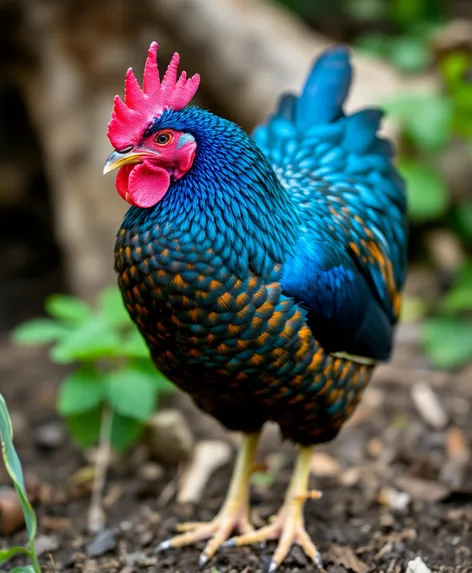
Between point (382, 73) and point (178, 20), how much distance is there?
5.35 feet

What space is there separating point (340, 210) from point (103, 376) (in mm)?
1417

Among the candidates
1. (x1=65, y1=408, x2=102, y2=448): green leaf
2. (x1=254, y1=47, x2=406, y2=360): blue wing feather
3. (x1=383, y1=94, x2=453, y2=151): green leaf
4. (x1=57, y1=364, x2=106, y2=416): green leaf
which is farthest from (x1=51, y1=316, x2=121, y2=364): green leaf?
(x1=383, y1=94, x2=453, y2=151): green leaf

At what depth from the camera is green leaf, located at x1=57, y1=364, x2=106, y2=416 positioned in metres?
3.38

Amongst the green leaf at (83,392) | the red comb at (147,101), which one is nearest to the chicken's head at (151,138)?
the red comb at (147,101)

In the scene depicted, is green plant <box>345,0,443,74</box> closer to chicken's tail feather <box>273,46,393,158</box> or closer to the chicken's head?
chicken's tail feather <box>273,46,393,158</box>

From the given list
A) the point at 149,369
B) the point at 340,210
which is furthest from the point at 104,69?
the point at 340,210

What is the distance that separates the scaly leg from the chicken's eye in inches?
53.5

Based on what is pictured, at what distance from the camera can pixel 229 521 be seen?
9.80ft

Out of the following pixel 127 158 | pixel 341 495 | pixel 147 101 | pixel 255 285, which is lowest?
pixel 341 495

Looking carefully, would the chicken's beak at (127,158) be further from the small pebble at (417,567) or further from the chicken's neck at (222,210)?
the small pebble at (417,567)

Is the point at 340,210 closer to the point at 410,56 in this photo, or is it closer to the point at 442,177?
the point at 442,177

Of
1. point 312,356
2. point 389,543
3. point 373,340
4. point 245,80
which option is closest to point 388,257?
point 373,340

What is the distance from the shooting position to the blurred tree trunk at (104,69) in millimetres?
5602

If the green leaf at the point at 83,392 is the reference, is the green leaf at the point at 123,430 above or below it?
below
